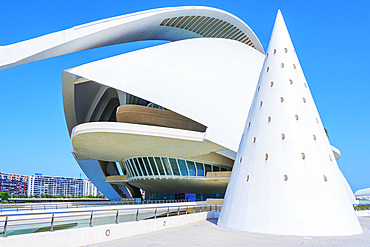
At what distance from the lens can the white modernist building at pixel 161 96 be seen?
23156 mm

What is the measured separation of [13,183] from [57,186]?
20.2 meters

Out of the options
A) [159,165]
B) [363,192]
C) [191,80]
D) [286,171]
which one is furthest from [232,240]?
[363,192]

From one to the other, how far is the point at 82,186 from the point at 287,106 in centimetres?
13410

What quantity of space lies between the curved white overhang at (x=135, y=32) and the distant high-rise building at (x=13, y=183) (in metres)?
89.8

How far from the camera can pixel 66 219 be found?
8.79 m

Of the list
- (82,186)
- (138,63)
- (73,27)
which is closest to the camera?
(73,27)

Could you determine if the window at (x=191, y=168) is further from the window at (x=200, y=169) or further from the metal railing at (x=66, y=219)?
the metal railing at (x=66, y=219)

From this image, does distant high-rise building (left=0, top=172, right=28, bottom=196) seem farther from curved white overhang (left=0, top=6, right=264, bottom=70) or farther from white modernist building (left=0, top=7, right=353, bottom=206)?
curved white overhang (left=0, top=6, right=264, bottom=70)

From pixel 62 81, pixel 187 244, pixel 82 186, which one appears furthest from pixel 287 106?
pixel 82 186

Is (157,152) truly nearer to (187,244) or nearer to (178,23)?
(178,23)

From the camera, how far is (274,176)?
11922 mm

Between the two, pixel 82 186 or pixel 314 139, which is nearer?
pixel 314 139

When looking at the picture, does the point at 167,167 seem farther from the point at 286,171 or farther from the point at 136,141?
the point at 286,171

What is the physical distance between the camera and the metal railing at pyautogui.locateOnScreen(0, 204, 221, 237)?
285 inches
